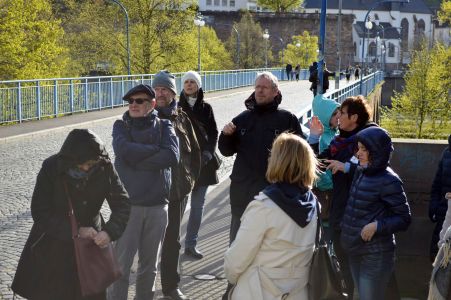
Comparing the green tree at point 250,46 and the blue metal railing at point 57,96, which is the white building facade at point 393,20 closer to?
the green tree at point 250,46

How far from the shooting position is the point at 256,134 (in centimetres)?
542

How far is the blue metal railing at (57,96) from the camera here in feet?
71.8

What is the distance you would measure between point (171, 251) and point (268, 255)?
2505mm

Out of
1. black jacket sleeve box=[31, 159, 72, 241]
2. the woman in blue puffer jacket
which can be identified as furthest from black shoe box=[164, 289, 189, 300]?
black jacket sleeve box=[31, 159, 72, 241]

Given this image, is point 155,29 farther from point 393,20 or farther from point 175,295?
point 393,20

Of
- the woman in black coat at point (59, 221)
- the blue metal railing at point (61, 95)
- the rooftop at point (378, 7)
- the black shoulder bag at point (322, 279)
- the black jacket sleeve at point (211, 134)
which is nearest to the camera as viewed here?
the black shoulder bag at point (322, 279)

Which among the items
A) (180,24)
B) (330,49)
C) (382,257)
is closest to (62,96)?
(180,24)

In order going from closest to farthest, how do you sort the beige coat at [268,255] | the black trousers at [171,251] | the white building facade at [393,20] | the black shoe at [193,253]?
the beige coat at [268,255], the black trousers at [171,251], the black shoe at [193,253], the white building facade at [393,20]

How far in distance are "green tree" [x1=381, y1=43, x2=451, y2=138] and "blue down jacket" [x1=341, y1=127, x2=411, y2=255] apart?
3725 centimetres

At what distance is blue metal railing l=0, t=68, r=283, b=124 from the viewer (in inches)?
861

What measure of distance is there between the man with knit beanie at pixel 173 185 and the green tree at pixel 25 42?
2161 centimetres

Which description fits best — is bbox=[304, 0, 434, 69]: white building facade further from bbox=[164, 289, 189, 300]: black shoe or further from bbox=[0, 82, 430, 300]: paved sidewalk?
bbox=[164, 289, 189, 300]: black shoe

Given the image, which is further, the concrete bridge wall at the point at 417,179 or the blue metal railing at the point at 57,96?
the blue metal railing at the point at 57,96

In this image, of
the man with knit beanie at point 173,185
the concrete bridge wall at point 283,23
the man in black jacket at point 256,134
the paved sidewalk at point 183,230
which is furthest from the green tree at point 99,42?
the concrete bridge wall at point 283,23
